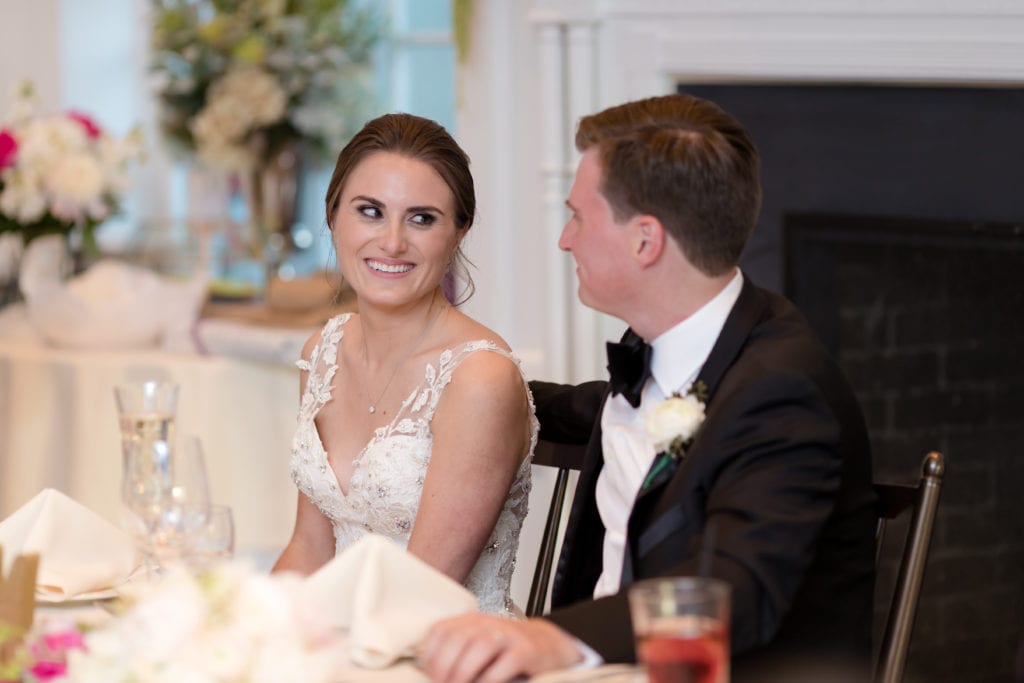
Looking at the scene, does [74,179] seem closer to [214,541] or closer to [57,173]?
[57,173]

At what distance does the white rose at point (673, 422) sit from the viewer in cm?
195

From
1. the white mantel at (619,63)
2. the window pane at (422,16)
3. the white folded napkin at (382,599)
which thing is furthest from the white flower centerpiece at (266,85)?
the white folded napkin at (382,599)

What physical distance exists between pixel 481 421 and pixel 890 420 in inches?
65.2

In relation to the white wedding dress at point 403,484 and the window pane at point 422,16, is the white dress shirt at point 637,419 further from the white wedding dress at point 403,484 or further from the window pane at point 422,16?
the window pane at point 422,16

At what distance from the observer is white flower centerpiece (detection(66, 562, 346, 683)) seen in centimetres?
131

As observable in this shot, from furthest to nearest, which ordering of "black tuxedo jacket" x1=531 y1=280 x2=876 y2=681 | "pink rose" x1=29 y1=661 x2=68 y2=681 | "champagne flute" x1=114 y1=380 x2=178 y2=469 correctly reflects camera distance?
"champagne flute" x1=114 y1=380 x2=178 y2=469
"black tuxedo jacket" x1=531 y1=280 x2=876 y2=681
"pink rose" x1=29 y1=661 x2=68 y2=681

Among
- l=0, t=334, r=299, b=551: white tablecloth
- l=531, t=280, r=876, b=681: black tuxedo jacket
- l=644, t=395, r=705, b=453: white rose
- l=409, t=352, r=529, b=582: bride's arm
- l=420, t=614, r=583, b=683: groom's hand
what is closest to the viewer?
l=420, t=614, r=583, b=683: groom's hand

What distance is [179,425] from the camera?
4402 mm

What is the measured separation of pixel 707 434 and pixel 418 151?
935 mm

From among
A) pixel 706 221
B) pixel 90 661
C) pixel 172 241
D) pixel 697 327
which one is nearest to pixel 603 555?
pixel 697 327

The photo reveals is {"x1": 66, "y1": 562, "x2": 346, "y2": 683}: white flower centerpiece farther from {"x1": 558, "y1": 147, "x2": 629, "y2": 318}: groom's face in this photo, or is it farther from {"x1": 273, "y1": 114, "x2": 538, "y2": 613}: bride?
{"x1": 273, "y1": 114, "x2": 538, "y2": 613}: bride

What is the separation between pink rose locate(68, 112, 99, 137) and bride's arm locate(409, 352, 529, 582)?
2.62 m

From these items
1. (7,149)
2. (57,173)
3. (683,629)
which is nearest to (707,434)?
(683,629)

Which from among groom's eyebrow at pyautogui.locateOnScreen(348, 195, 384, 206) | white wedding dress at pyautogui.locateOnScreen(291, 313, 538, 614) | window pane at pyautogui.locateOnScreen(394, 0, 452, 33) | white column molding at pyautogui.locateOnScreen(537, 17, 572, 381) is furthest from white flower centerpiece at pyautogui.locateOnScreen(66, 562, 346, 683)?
window pane at pyautogui.locateOnScreen(394, 0, 452, 33)
